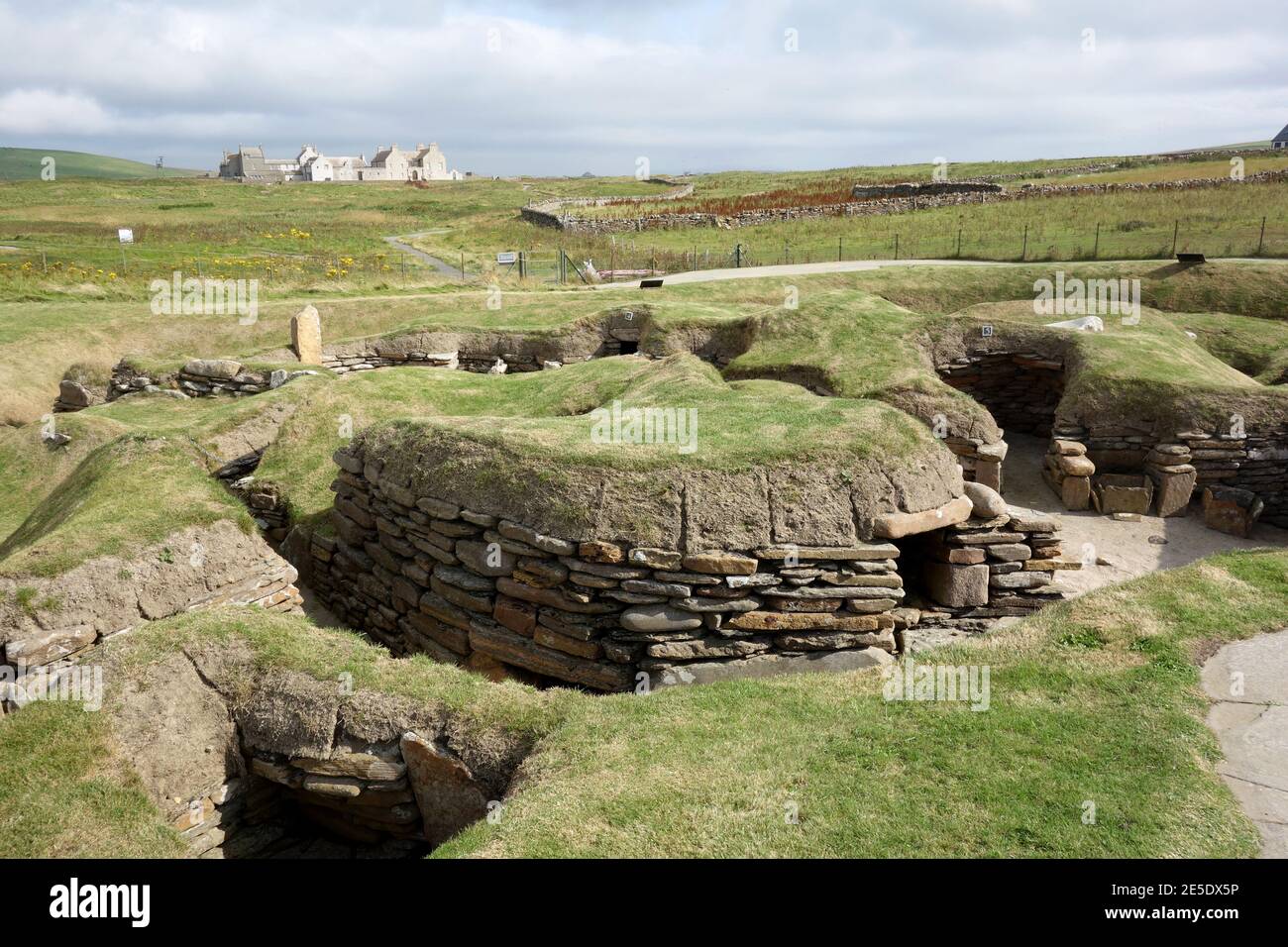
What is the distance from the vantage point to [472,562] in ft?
28.6

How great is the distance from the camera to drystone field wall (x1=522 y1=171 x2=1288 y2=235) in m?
43.5

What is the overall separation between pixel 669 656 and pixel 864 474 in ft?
8.87

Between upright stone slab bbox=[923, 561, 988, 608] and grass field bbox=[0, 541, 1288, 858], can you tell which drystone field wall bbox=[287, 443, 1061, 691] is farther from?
grass field bbox=[0, 541, 1288, 858]

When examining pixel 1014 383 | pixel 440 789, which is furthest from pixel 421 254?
pixel 440 789

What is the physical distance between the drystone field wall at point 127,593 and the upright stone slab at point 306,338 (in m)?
9.88

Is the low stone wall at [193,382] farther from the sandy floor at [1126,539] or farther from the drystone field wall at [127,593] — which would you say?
the sandy floor at [1126,539]

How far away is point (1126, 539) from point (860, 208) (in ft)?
116

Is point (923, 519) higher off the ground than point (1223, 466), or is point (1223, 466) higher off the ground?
point (923, 519)

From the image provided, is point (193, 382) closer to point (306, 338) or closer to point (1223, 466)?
point (306, 338)

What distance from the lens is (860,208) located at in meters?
45.7

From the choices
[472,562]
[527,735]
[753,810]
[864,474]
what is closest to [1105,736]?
[753,810]

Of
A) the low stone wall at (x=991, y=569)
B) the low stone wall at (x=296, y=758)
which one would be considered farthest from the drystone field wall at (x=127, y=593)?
the low stone wall at (x=991, y=569)
